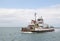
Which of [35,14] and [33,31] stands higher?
[35,14]

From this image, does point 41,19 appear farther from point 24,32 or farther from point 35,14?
point 24,32

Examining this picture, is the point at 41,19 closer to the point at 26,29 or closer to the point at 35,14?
the point at 35,14

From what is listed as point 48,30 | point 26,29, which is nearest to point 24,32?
point 26,29

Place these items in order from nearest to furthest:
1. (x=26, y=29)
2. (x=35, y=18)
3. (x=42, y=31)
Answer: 1. (x=26, y=29)
2. (x=42, y=31)
3. (x=35, y=18)

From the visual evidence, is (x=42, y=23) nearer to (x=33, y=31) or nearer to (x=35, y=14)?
(x=35, y=14)

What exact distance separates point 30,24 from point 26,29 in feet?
21.5

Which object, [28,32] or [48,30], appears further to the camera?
[48,30]

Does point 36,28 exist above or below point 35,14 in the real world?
below

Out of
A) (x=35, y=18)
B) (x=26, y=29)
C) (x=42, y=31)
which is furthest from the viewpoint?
(x=35, y=18)

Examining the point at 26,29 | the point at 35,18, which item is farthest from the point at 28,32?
the point at 35,18

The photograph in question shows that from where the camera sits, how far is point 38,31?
8681 centimetres

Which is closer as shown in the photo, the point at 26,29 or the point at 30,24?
the point at 26,29

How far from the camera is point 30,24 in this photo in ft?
297

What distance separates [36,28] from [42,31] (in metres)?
4.83
